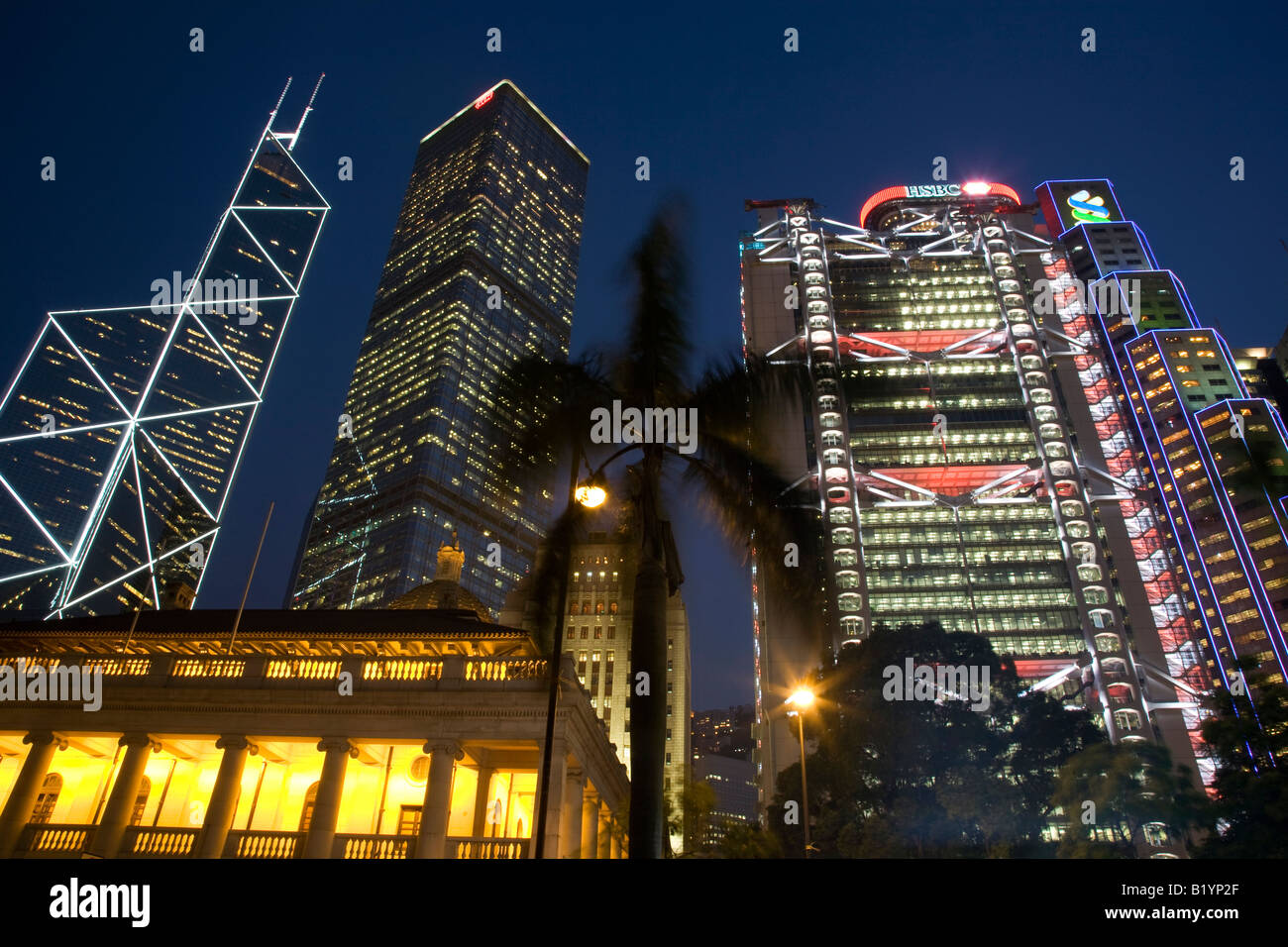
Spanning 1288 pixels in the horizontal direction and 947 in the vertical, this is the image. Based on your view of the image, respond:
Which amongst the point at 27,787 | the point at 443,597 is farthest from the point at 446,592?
the point at 27,787

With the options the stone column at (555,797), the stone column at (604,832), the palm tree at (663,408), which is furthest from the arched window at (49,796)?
the palm tree at (663,408)

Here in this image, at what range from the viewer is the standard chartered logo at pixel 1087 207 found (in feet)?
573

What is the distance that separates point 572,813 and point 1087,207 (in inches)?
7776

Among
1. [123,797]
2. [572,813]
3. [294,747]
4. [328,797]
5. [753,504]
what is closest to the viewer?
[753,504]

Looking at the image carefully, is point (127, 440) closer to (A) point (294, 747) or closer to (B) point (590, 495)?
(A) point (294, 747)

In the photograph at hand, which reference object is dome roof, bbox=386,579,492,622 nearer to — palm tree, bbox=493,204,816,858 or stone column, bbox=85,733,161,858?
stone column, bbox=85,733,161,858

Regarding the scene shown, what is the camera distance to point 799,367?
55.0ft

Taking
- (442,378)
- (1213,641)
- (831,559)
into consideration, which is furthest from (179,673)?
(442,378)

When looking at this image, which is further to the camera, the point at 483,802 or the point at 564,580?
the point at 483,802

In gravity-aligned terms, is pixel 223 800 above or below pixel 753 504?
below

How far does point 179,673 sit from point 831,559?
92.2m

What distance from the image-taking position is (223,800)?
2400 cm

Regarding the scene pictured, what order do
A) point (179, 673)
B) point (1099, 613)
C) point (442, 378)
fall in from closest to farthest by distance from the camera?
point (179, 673), point (1099, 613), point (442, 378)

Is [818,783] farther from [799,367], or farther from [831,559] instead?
[831,559]
